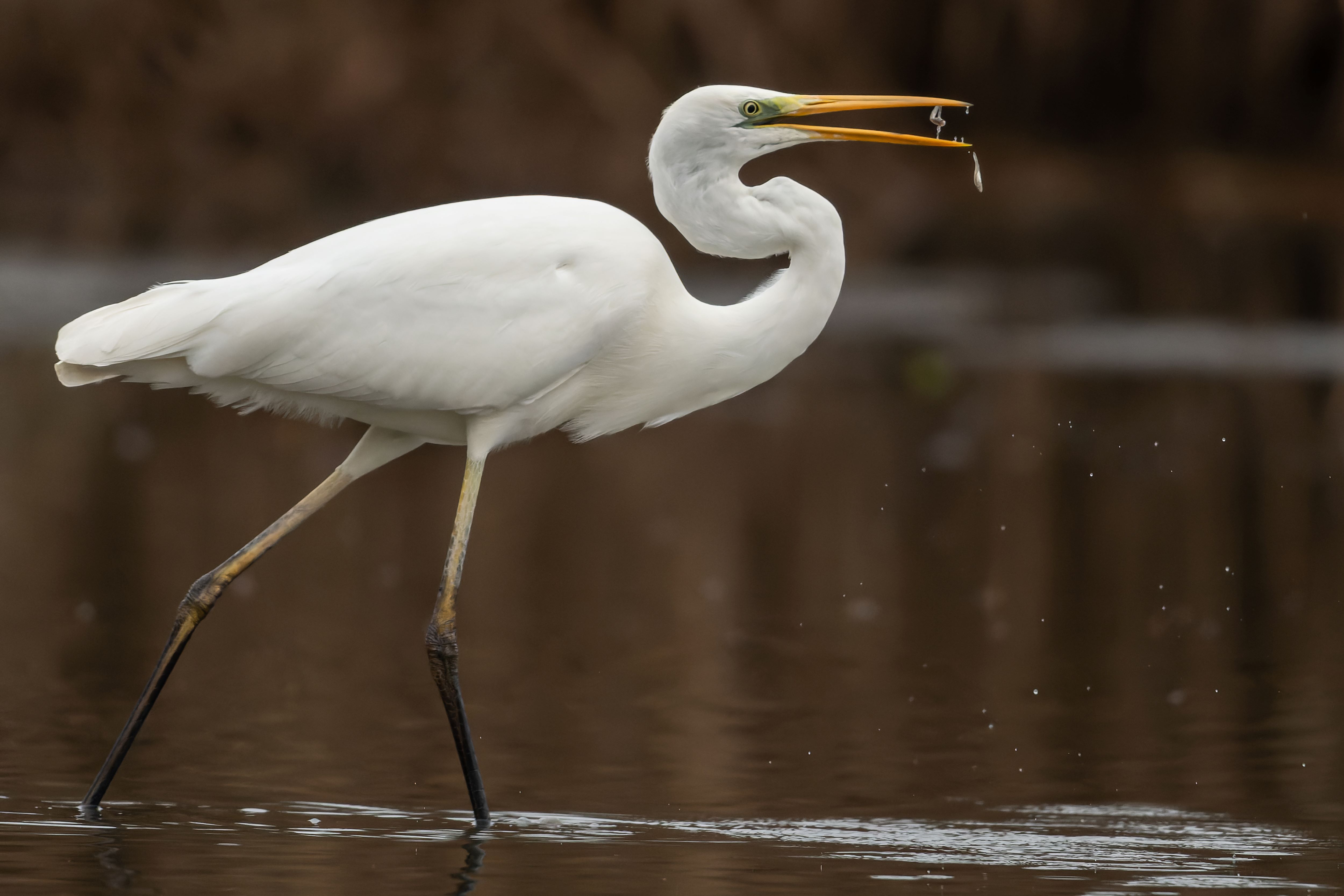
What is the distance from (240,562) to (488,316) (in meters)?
0.92

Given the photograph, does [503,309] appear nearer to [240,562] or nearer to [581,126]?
[240,562]

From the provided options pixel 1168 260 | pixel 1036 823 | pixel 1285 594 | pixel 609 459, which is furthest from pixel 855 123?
pixel 1036 823

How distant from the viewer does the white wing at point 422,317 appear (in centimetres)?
489

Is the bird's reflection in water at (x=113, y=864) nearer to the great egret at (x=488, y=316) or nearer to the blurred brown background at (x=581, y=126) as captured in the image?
the great egret at (x=488, y=316)

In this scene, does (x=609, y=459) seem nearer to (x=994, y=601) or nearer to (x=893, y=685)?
(x=994, y=601)

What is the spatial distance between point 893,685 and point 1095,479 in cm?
500

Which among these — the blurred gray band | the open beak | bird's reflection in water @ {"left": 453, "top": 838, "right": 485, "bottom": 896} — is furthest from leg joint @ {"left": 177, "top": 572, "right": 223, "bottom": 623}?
the blurred gray band

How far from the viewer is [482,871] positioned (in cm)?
405

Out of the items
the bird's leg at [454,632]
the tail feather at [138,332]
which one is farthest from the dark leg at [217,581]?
the tail feather at [138,332]

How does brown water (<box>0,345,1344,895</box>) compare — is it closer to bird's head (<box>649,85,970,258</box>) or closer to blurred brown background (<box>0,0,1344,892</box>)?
blurred brown background (<box>0,0,1344,892</box>)

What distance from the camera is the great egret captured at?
4898 mm

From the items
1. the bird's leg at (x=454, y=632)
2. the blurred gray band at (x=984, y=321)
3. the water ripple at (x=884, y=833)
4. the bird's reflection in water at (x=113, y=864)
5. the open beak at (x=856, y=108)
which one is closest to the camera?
the bird's reflection in water at (x=113, y=864)

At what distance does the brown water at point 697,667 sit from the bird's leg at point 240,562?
0.64 feet

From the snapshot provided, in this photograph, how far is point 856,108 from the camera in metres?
5.10
